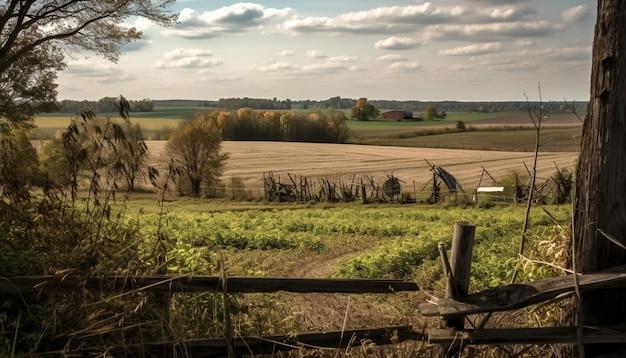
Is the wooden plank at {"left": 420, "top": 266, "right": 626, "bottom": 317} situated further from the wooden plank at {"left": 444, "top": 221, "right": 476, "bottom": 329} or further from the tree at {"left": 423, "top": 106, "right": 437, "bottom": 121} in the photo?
the tree at {"left": 423, "top": 106, "right": 437, "bottom": 121}

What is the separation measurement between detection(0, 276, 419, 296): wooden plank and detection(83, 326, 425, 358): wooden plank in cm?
29

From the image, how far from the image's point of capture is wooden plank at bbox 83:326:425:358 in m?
Answer: 4.12

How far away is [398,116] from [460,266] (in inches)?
4772

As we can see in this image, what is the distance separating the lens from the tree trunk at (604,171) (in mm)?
3889

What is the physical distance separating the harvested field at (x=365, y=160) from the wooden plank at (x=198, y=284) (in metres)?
45.4

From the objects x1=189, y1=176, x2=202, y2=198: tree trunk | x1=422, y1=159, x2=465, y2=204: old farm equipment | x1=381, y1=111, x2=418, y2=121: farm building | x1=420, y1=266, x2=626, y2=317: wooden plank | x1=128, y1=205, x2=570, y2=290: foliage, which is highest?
x1=381, y1=111, x2=418, y2=121: farm building

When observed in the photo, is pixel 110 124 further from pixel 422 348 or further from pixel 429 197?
pixel 429 197

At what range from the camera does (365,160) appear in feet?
232

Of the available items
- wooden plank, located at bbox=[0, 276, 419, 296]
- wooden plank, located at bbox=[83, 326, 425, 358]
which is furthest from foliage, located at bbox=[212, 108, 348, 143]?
wooden plank, located at bbox=[83, 326, 425, 358]

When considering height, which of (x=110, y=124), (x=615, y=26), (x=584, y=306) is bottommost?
(x=584, y=306)

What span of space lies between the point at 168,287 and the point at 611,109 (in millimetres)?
3105

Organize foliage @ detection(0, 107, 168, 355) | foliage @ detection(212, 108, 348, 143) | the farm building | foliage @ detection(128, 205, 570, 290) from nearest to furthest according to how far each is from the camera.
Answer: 1. foliage @ detection(0, 107, 168, 355)
2. foliage @ detection(128, 205, 570, 290)
3. foliage @ detection(212, 108, 348, 143)
4. the farm building

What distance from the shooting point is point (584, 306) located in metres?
4.09

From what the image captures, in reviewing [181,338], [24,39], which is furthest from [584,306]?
[24,39]
